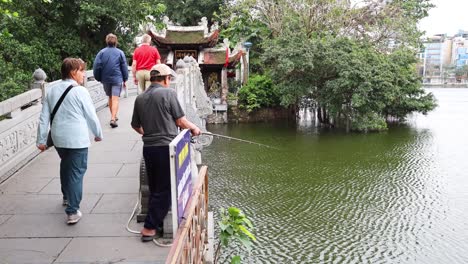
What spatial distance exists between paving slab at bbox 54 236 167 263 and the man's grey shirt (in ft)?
2.55

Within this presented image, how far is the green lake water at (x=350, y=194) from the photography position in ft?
26.7

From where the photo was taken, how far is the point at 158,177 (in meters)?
3.25

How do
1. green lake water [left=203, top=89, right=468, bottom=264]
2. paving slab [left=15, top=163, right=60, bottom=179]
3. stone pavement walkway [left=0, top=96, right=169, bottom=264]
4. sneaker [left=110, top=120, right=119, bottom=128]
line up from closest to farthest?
1. stone pavement walkway [left=0, top=96, right=169, bottom=264]
2. paving slab [left=15, top=163, right=60, bottom=179]
3. sneaker [left=110, top=120, right=119, bottom=128]
4. green lake water [left=203, top=89, right=468, bottom=264]

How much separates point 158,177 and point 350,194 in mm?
8441

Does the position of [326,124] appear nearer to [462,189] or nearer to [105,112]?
[462,189]

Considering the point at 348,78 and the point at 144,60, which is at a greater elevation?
the point at 144,60

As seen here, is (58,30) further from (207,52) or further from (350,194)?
(207,52)

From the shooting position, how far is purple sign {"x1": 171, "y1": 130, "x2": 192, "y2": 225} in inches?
99.9

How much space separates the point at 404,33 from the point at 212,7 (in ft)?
34.0

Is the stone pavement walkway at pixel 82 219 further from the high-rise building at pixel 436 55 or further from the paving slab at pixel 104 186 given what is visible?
the high-rise building at pixel 436 55

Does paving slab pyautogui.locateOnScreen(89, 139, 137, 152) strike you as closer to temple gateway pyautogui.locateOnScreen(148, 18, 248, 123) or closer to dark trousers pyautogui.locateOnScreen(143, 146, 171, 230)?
dark trousers pyautogui.locateOnScreen(143, 146, 171, 230)

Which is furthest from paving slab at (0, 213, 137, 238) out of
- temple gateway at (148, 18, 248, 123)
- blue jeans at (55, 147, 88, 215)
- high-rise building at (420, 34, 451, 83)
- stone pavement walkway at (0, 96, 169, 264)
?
high-rise building at (420, 34, 451, 83)

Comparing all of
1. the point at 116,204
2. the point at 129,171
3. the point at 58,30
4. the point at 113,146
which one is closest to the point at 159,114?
the point at 116,204

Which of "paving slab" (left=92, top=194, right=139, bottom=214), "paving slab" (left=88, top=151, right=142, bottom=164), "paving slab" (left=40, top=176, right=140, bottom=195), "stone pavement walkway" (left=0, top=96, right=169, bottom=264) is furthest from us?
"paving slab" (left=88, top=151, right=142, bottom=164)
